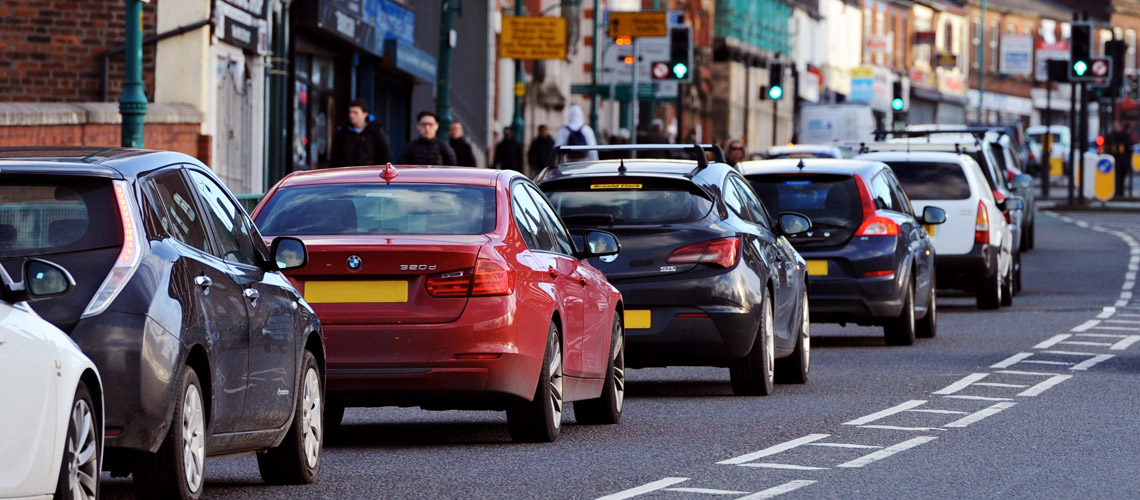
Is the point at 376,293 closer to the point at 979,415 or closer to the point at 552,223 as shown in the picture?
the point at 552,223

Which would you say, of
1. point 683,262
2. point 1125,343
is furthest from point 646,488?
point 1125,343

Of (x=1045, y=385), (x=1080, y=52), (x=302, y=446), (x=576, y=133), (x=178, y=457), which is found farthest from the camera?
(x=1080, y=52)

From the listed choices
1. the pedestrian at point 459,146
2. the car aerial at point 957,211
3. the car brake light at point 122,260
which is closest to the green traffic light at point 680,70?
the pedestrian at point 459,146

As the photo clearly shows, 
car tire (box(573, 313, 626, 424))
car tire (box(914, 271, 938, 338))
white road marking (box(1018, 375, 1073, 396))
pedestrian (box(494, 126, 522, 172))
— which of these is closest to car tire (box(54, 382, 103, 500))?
car tire (box(573, 313, 626, 424))

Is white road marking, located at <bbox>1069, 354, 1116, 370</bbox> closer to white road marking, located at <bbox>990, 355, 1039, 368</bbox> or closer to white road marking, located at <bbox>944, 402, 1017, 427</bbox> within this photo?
white road marking, located at <bbox>990, 355, 1039, 368</bbox>

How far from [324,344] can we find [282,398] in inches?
53.8

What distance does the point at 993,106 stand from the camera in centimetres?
12306

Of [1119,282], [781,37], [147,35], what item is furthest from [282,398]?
[781,37]

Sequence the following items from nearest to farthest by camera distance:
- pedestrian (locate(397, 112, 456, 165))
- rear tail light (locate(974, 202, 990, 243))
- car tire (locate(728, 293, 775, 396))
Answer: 1. car tire (locate(728, 293, 775, 396))
2. rear tail light (locate(974, 202, 990, 243))
3. pedestrian (locate(397, 112, 456, 165))

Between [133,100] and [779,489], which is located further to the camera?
[133,100]

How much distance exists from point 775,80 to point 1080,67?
19.0 ft

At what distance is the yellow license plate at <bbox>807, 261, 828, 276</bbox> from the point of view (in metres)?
17.5

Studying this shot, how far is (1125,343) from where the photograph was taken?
1789 cm

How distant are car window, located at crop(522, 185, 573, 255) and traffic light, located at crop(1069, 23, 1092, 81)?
3416 cm
